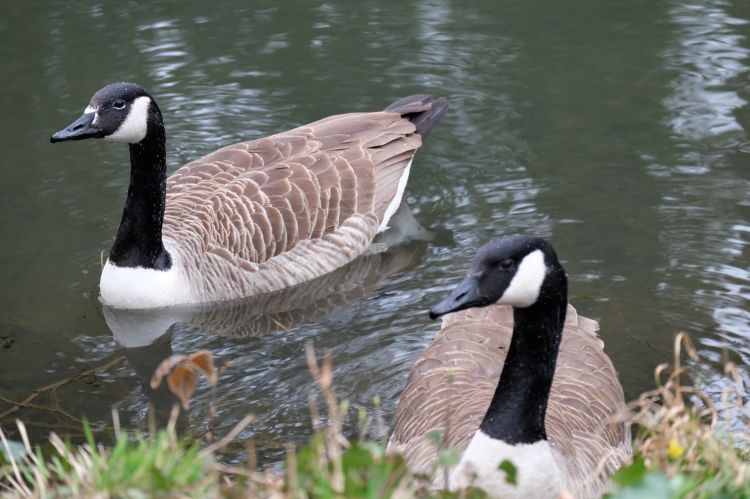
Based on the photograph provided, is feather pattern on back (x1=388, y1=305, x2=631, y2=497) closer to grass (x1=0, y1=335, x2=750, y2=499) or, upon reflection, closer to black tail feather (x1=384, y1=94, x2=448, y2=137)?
grass (x1=0, y1=335, x2=750, y2=499)

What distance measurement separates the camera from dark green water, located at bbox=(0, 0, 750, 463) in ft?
23.7

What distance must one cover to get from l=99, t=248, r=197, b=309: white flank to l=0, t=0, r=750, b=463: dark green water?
177mm

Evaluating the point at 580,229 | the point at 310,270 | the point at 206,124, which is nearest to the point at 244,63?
the point at 206,124

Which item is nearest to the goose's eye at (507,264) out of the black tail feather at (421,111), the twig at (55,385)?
the twig at (55,385)

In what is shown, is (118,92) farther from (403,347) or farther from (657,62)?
(657,62)

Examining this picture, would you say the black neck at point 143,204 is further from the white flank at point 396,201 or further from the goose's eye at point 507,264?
the goose's eye at point 507,264

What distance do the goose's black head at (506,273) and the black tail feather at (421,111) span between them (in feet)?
16.8

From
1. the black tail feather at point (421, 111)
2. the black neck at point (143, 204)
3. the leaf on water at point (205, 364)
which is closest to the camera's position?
the leaf on water at point (205, 364)

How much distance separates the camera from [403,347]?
724 centimetres

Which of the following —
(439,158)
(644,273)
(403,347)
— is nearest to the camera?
(403,347)

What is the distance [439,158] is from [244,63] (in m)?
3.13

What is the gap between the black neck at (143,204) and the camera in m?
7.90

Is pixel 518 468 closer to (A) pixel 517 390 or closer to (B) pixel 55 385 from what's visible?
(A) pixel 517 390

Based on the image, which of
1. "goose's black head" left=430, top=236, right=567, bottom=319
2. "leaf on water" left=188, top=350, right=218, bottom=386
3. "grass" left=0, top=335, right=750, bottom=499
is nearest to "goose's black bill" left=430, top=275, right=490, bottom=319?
"goose's black head" left=430, top=236, right=567, bottom=319
